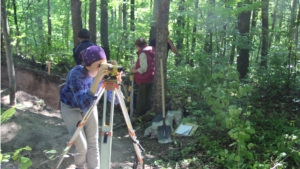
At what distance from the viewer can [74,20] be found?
9.24 meters

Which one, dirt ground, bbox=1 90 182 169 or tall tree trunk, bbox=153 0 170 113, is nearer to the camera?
dirt ground, bbox=1 90 182 169

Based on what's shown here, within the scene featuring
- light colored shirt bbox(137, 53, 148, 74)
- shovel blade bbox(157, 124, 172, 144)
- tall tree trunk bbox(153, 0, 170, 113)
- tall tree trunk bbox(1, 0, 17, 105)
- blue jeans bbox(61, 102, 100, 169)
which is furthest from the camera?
light colored shirt bbox(137, 53, 148, 74)

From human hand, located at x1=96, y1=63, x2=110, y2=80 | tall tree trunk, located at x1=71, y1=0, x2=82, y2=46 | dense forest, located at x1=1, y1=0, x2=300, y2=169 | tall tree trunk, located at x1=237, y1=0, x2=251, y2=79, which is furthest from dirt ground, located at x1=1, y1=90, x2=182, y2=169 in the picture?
tall tree trunk, located at x1=237, y1=0, x2=251, y2=79

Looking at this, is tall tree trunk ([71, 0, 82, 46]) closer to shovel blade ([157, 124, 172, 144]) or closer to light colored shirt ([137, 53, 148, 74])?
light colored shirt ([137, 53, 148, 74])

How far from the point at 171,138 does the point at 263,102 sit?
3.01 metres

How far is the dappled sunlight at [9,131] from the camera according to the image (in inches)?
212

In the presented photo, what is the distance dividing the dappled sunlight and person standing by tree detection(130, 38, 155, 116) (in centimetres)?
272

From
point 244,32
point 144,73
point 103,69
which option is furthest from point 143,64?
point 244,32

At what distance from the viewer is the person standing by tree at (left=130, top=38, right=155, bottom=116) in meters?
6.91

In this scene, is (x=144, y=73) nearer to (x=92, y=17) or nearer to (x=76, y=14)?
(x=76, y=14)

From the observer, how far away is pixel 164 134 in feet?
20.1

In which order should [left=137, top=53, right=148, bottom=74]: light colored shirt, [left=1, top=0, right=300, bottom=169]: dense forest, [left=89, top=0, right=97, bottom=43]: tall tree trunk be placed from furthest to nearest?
[left=89, top=0, right=97, bottom=43]: tall tree trunk, [left=137, top=53, right=148, bottom=74]: light colored shirt, [left=1, top=0, right=300, bottom=169]: dense forest

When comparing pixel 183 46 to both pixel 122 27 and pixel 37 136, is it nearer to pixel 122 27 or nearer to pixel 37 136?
pixel 122 27

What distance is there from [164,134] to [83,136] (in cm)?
265
